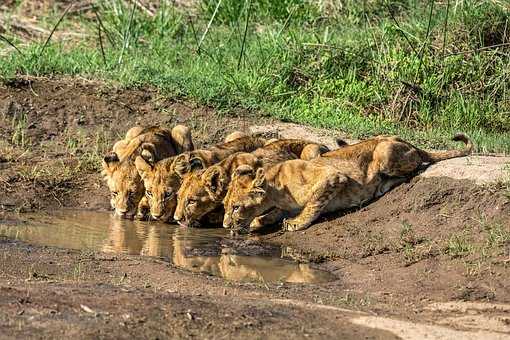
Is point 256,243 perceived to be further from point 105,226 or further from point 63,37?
point 63,37

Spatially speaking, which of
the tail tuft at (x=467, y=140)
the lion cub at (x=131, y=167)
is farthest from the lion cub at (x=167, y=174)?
the tail tuft at (x=467, y=140)

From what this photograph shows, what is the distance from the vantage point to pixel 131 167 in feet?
42.7

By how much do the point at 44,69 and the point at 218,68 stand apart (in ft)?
7.66

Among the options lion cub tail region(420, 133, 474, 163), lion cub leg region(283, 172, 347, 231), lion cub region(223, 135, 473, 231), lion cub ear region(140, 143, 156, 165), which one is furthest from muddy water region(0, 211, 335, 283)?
lion cub tail region(420, 133, 474, 163)

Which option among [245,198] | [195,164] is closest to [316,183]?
[245,198]

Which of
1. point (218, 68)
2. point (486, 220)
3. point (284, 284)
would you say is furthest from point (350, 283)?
point (218, 68)

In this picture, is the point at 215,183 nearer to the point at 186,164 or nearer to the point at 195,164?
the point at 195,164

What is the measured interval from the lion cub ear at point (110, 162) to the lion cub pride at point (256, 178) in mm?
11

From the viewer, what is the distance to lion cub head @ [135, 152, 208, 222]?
12.7 meters

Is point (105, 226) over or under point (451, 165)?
under

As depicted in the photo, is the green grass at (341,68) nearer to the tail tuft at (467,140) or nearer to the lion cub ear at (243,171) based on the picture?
the tail tuft at (467,140)

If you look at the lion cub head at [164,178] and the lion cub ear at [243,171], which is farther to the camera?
the lion cub head at [164,178]

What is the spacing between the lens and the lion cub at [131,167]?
1292 cm

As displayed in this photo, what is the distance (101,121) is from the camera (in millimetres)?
14781
